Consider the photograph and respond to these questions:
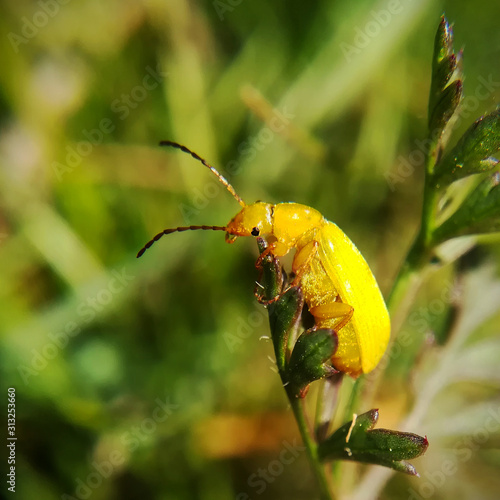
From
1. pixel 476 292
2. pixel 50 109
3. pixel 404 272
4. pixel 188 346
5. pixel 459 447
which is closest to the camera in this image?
pixel 404 272

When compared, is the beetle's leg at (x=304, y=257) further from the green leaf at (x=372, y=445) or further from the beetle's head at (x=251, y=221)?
the green leaf at (x=372, y=445)

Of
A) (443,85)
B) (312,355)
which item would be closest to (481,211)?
(443,85)

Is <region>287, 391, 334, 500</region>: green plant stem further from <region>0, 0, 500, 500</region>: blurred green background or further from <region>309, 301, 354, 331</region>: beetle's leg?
<region>0, 0, 500, 500</region>: blurred green background

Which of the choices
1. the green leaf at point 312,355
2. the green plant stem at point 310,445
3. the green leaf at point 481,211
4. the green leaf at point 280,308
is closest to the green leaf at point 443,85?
the green leaf at point 481,211

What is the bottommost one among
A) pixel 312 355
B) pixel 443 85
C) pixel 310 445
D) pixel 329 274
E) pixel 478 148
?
pixel 310 445

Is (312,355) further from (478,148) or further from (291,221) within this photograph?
(291,221)

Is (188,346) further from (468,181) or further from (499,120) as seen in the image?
(499,120)

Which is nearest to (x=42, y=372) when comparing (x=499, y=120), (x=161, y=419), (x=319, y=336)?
(x=161, y=419)
